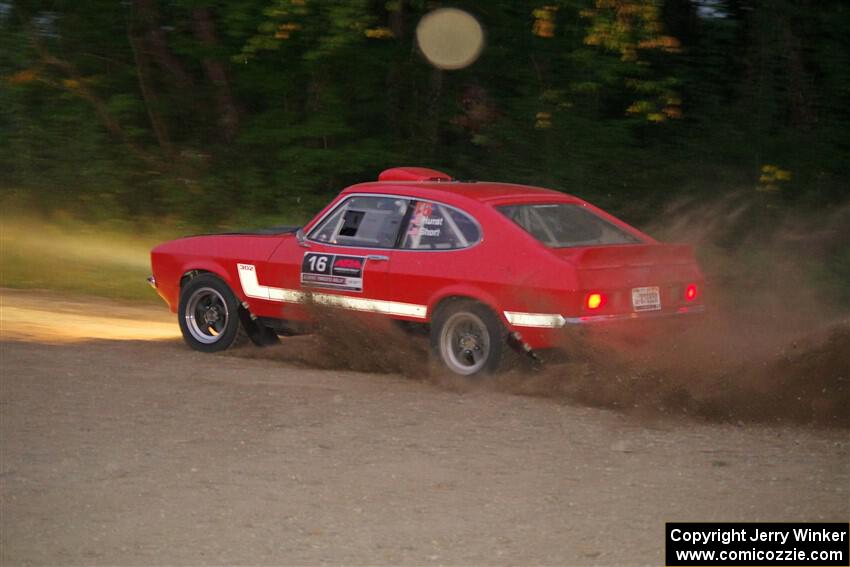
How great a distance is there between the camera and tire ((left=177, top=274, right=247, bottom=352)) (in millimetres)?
→ 10461

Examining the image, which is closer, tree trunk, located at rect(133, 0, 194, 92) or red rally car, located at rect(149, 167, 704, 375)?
red rally car, located at rect(149, 167, 704, 375)

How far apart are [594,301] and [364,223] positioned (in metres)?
2.13

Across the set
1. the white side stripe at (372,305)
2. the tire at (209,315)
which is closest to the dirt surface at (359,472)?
the white side stripe at (372,305)

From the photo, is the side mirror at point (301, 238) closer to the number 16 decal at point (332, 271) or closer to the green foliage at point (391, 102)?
the number 16 decal at point (332, 271)

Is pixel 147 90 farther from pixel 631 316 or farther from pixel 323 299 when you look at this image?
pixel 631 316

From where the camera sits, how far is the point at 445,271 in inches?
360

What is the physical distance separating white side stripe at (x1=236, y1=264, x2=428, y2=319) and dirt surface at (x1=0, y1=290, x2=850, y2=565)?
1.64 ft

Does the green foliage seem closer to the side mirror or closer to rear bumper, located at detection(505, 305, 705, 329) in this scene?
the side mirror

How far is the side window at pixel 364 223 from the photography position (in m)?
9.68

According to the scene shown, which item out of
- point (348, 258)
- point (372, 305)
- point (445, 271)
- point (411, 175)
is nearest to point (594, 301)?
point (445, 271)

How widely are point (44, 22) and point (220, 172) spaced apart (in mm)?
4960

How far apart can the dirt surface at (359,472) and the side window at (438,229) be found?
1004mm

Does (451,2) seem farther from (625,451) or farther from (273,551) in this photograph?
(273,551)

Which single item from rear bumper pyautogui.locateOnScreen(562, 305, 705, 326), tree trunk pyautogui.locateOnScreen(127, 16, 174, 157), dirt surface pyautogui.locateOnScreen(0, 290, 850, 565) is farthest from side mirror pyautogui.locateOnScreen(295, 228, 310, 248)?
tree trunk pyautogui.locateOnScreen(127, 16, 174, 157)
